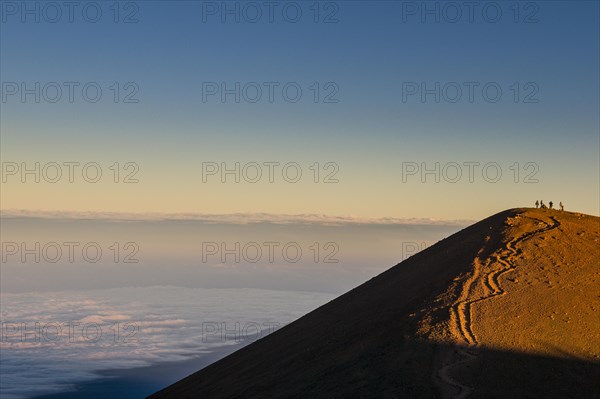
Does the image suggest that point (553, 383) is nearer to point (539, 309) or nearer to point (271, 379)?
point (539, 309)

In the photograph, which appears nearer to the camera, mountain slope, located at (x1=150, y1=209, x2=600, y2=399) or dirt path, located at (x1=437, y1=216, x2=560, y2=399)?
dirt path, located at (x1=437, y1=216, x2=560, y2=399)

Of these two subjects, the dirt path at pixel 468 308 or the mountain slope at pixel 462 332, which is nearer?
the dirt path at pixel 468 308

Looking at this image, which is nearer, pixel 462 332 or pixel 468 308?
pixel 462 332

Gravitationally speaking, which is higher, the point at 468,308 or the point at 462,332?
the point at 468,308

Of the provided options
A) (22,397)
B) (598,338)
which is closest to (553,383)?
(598,338)
